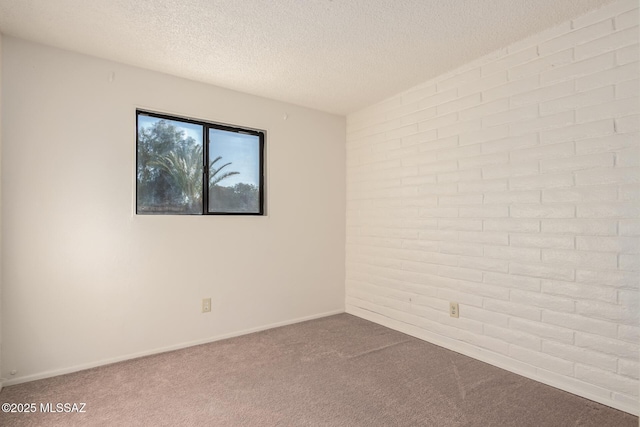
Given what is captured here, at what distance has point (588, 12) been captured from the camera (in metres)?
2.05

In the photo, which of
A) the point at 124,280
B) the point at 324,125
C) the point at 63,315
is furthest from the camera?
the point at 324,125

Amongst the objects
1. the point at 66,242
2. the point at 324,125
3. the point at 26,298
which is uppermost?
the point at 324,125

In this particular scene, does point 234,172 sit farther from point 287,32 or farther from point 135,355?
point 135,355

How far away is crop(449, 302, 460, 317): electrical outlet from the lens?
2791 millimetres

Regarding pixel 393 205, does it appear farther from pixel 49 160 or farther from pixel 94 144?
pixel 49 160

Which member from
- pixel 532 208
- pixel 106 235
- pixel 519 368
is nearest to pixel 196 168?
pixel 106 235

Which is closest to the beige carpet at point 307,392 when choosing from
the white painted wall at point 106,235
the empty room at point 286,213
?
the empty room at point 286,213

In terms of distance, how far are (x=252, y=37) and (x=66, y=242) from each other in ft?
6.52

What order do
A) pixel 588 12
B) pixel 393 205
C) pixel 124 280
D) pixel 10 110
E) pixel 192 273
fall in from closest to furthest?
pixel 588 12 < pixel 10 110 < pixel 124 280 < pixel 192 273 < pixel 393 205

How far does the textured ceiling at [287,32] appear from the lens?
1982 mm

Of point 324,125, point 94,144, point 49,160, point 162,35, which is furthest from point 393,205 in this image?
point 49,160

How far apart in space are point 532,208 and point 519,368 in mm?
1139

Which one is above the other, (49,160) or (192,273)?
(49,160)

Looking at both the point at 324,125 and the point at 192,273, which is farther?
the point at 324,125
